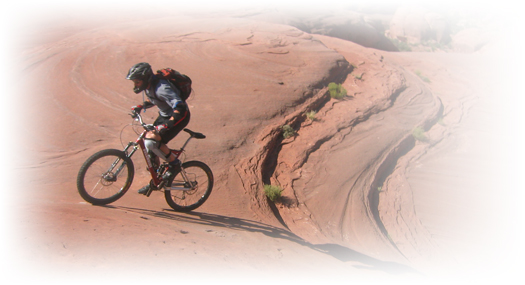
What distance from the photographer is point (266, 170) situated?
6.91 metres

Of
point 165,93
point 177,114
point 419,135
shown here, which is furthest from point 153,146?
point 419,135

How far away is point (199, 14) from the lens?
1789 cm

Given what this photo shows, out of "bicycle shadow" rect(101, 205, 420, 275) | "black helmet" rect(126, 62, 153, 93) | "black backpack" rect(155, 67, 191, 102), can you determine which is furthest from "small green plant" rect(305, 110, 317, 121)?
"black helmet" rect(126, 62, 153, 93)

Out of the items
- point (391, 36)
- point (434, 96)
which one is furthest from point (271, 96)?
point (391, 36)

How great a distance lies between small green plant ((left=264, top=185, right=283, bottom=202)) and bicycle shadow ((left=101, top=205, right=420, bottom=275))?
1.11 m

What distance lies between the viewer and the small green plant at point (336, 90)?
1022cm

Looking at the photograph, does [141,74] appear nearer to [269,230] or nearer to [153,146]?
[153,146]

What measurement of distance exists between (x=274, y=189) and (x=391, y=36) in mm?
34883

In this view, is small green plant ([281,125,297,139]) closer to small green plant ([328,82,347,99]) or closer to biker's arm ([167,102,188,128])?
small green plant ([328,82,347,99])

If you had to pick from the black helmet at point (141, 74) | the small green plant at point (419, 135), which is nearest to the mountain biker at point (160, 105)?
the black helmet at point (141, 74)

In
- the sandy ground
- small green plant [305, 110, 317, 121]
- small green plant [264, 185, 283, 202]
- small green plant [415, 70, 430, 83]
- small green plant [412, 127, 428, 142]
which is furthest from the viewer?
small green plant [415, 70, 430, 83]

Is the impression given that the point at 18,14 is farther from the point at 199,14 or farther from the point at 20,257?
the point at 20,257

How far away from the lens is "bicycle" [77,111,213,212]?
12.7ft

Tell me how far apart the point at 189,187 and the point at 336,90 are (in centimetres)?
710
